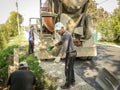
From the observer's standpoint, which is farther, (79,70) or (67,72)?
(79,70)

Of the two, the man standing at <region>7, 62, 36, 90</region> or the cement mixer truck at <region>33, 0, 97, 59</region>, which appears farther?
the cement mixer truck at <region>33, 0, 97, 59</region>

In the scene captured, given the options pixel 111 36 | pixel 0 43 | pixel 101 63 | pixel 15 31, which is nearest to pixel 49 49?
pixel 101 63

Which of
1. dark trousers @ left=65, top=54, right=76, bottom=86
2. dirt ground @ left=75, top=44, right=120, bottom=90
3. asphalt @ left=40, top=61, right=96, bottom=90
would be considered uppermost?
dark trousers @ left=65, top=54, right=76, bottom=86

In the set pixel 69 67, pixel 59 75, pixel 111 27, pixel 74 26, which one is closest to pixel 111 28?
pixel 111 27

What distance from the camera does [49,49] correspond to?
14109 mm

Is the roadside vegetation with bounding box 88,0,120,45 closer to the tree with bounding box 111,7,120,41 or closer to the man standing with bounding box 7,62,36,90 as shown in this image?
the tree with bounding box 111,7,120,41

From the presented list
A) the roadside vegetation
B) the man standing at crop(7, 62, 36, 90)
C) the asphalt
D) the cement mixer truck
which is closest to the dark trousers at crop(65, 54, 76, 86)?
the asphalt

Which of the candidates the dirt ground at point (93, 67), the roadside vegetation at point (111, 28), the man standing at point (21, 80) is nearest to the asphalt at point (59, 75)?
the dirt ground at point (93, 67)

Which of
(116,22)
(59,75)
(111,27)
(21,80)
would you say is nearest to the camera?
(21,80)

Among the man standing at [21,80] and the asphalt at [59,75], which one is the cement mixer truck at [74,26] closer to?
the asphalt at [59,75]

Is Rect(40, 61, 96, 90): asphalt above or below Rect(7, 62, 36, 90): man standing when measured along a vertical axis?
below

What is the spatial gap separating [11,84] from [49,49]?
7.53 m

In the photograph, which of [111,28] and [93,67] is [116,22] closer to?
[111,28]

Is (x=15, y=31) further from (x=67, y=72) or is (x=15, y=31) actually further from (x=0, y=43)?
(x=67, y=72)
